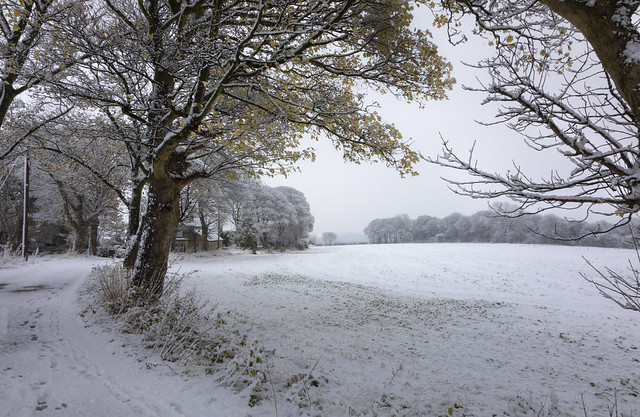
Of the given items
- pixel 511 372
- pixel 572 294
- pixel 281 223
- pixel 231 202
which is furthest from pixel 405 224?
pixel 511 372

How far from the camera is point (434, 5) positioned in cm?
479

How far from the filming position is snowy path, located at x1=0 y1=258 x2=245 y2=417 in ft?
9.09

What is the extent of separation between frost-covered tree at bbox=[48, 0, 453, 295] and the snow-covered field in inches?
84.8

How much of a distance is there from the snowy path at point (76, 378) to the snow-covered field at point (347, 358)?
2cm

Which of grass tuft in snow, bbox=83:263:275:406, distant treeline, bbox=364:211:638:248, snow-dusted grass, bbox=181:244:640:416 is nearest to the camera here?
grass tuft in snow, bbox=83:263:275:406

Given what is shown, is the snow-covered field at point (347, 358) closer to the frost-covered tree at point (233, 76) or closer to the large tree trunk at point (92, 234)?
the frost-covered tree at point (233, 76)

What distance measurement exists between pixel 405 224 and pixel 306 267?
59.9 metres

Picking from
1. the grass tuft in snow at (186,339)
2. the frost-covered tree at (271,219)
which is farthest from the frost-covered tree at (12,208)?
the grass tuft in snow at (186,339)

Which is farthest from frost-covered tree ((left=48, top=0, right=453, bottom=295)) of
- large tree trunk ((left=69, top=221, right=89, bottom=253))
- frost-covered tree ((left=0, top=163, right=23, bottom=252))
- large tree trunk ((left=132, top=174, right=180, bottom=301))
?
frost-covered tree ((left=0, top=163, right=23, bottom=252))

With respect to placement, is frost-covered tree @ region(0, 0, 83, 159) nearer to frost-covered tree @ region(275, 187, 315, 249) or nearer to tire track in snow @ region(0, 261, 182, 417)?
tire track in snow @ region(0, 261, 182, 417)

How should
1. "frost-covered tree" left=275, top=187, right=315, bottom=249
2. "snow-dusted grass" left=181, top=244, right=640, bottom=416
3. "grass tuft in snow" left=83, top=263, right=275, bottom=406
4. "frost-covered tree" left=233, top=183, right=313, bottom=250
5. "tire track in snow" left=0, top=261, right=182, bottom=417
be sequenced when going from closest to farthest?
1. "tire track in snow" left=0, top=261, right=182, bottom=417
2. "grass tuft in snow" left=83, top=263, right=275, bottom=406
3. "snow-dusted grass" left=181, top=244, right=640, bottom=416
4. "frost-covered tree" left=233, top=183, right=313, bottom=250
5. "frost-covered tree" left=275, top=187, right=315, bottom=249

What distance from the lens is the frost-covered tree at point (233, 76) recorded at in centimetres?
505

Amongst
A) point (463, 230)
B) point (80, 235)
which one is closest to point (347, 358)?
point (80, 235)

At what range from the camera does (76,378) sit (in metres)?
3.31
